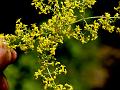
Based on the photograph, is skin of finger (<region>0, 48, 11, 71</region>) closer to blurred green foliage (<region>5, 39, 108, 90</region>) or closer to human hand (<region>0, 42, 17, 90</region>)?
human hand (<region>0, 42, 17, 90</region>)

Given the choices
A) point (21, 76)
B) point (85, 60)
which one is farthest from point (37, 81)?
point (85, 60)

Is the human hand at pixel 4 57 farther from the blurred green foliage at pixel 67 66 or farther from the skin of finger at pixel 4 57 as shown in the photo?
the blurred green foliage at pixel 67 66

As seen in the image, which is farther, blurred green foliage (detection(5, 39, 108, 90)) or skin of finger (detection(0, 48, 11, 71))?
blurred green foliage (detection(5, 39, 108, 90))

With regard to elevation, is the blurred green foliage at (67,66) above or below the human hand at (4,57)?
above

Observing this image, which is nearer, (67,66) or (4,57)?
(4,57)

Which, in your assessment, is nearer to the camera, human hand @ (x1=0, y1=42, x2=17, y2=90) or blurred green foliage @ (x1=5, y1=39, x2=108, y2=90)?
human hand @ (x1=0, y1=42, x2=17, y2=90)

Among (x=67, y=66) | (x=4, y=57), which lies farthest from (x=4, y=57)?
(x=67, y=66)

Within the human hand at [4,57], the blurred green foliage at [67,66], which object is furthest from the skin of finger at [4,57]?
the blurred green foliage at [67,66]

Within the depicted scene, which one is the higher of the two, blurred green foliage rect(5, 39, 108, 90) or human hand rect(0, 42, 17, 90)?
blurred green foliage rect(5, 39, 108, 90)

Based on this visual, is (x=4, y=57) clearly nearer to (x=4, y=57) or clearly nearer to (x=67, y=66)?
(x=4, y=57)

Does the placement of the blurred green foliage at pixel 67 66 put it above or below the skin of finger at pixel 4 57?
above

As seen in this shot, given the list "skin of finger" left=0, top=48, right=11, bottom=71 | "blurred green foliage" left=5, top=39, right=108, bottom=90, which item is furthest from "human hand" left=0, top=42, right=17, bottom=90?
"blurred green foliage" left=5, top=39, right=108, bottom=90

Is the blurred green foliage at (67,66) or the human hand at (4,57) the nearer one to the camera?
the human hand at (4,57)
